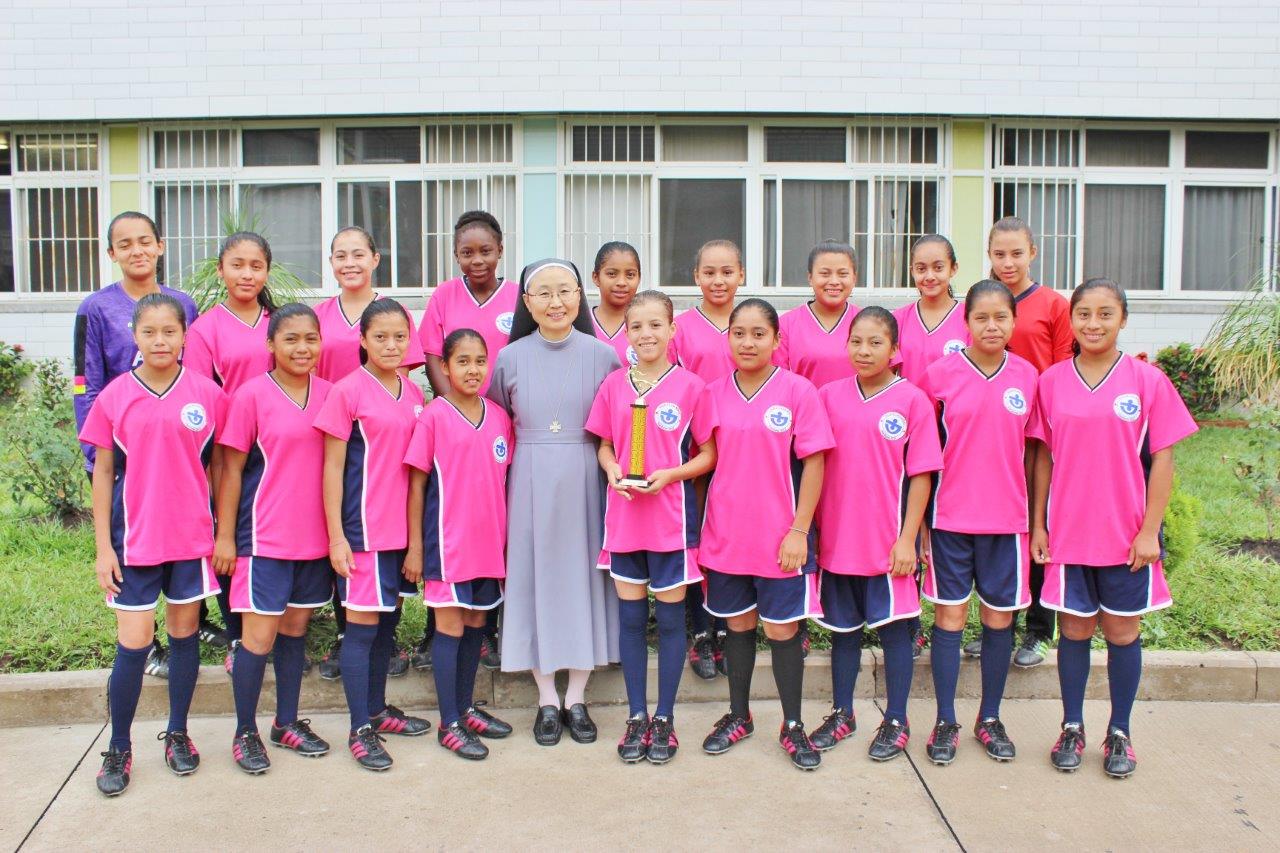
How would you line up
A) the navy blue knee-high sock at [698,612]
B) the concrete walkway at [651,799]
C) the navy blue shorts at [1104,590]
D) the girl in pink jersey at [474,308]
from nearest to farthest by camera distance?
1. the concrete walkway at [651,799]
2. the navy blue shorts at [1104,590]
3. the girl in pink jersey at [474,308]
4. the navy blue knee-high sock at [698,612]

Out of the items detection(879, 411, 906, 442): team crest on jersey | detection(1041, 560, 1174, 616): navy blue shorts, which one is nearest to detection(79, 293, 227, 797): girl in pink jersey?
detection(879, 411, 906, 442): team crest on jersey

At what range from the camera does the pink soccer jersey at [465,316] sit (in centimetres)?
443

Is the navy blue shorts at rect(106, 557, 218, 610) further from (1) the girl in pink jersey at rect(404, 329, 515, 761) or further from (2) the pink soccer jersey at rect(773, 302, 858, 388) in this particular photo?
(2) the pink soccer jersey at rect(773, 302, 858, 388)

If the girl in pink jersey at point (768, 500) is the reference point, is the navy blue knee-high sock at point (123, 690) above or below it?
below

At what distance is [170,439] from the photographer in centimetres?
354

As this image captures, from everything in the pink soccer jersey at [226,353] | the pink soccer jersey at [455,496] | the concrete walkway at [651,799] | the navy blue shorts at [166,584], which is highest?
the pink soccer jersey at [226,353]

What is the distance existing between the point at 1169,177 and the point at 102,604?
34.4ft

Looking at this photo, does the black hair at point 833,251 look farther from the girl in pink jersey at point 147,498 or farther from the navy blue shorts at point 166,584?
the navy blue shorts at point 166,584

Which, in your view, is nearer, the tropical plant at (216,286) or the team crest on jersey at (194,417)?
the team crest on jersey at (194,417)

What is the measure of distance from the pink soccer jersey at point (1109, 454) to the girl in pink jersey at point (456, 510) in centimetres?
199

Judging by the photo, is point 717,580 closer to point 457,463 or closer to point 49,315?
point 457,463

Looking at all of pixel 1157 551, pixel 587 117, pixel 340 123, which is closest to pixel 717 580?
pixel 1157 551

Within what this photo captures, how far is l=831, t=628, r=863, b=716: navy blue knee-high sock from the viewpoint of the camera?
3.86m

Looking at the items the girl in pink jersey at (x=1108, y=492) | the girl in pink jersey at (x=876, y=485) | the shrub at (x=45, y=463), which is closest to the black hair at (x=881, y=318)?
the girl in pink jersey at (x=876, y=485)
